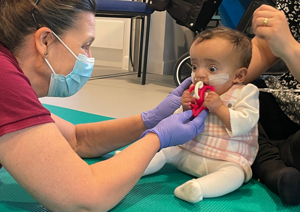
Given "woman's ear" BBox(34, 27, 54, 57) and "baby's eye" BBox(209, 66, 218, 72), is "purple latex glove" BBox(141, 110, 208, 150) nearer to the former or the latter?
"baby's eye" BBox(209, 66, 218, 72)

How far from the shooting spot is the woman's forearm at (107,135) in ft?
3.92

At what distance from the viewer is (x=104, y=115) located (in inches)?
77.0

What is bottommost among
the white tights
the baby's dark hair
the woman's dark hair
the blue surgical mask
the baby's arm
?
the white tights

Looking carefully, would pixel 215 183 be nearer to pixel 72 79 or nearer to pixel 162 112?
pixel 162 112

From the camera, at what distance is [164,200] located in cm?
96

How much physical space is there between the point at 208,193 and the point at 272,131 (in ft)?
1.48

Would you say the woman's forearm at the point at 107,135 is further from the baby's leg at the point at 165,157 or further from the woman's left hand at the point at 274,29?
the woman's left hand at the point at 274,29

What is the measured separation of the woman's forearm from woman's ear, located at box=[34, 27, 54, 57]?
1.54 ft

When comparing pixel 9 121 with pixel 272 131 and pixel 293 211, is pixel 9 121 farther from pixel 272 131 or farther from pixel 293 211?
pixel 272 131

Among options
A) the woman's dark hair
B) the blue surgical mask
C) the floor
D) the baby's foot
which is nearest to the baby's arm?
the baby's foot

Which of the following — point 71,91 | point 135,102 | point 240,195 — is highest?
point 71,91

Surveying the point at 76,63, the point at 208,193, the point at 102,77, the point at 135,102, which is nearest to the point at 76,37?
the point at 76,63

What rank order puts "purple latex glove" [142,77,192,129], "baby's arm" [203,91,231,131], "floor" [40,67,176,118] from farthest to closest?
"floor" [40,67,176,118], "purple latex glove" [142,77,192,129], "baby's arm" [203,91,231,131]

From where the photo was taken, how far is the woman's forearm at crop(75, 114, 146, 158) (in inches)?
47.1
